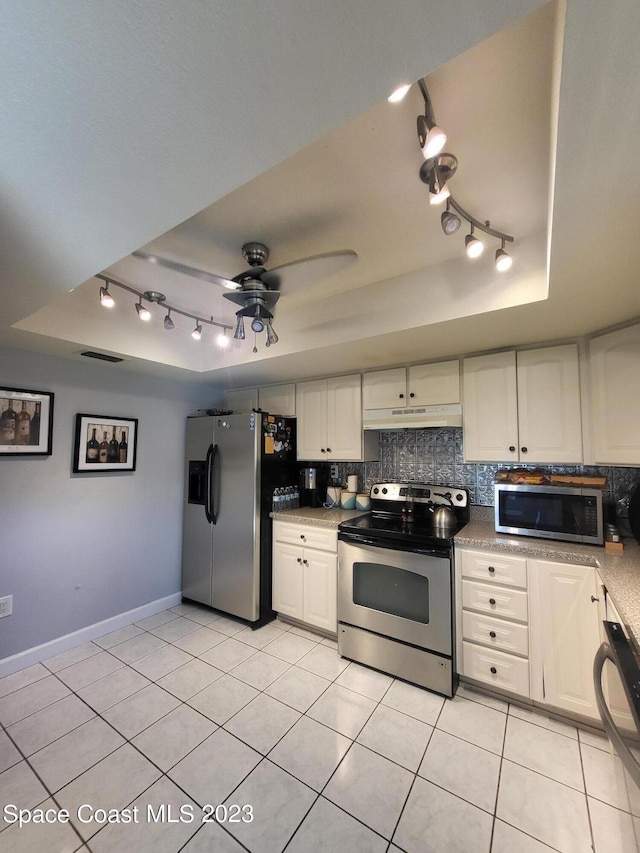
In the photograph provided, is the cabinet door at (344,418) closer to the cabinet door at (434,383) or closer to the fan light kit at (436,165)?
the cabinet door at (434,383)

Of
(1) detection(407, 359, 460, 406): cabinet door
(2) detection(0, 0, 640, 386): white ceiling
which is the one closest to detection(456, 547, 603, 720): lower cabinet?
(1) detection(407, 359, 460, 406): cabinet door

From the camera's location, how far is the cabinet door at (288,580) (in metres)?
2.84

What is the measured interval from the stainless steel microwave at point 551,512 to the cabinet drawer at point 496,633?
20.5 inches

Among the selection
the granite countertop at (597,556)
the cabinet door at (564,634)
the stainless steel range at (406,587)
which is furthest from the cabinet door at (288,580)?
the cabinet door at (564,634)

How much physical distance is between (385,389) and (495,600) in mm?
1581

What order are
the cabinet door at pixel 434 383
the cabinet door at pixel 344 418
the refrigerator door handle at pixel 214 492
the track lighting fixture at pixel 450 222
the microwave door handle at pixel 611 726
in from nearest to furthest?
the microwave door handle at pixel 611 726, the track lighting fixture at pixel 450 222, the cabinet door at pixel 434 383, the cabinet door at pixel 344 418, the refrigerator door handle at pixel 214 492

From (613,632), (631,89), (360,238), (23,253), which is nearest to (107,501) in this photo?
(23,253)

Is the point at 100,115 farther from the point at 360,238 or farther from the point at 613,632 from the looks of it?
the point at 613,632

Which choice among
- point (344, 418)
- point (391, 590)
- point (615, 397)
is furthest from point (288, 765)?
point (615, 397)

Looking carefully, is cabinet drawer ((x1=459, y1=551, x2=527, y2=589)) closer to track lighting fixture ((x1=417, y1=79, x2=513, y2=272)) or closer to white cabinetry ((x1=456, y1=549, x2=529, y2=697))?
white cabinetry ((x1=456, y1=549, x2=529, y2=697))

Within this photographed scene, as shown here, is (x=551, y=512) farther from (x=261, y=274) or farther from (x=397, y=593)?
(x=261, y=274)

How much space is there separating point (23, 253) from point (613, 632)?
246cm

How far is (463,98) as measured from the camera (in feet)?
3.33

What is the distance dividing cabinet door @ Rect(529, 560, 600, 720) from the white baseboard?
2.92 metres
